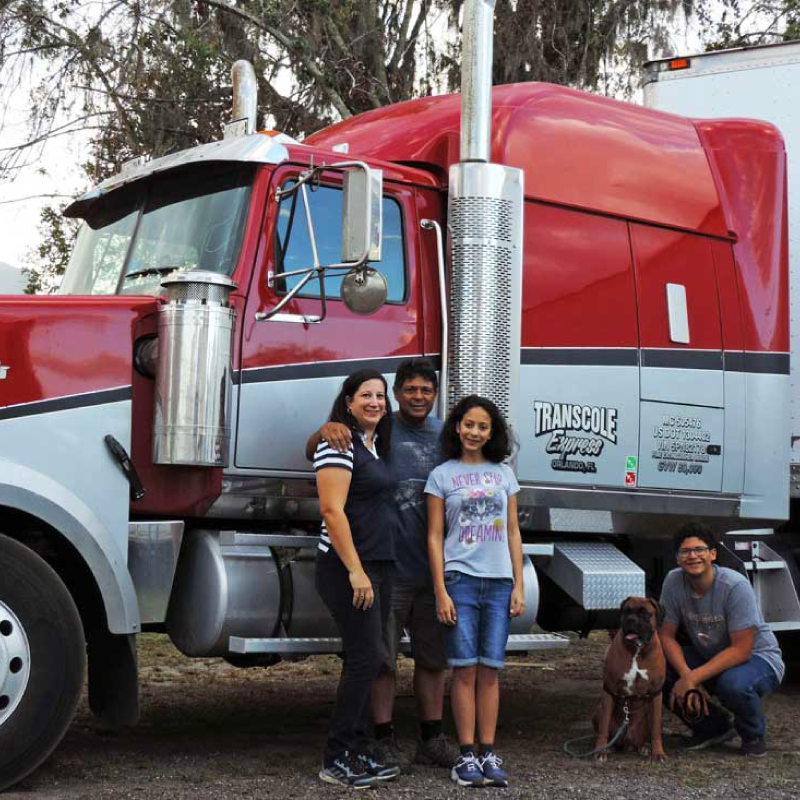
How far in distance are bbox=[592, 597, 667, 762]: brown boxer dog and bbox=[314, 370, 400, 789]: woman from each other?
1244mm

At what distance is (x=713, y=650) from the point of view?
709 cm

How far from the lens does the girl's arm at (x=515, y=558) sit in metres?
6.17

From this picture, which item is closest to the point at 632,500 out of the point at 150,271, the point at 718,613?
the point at 718,613

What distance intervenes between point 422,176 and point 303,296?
3.24 ft

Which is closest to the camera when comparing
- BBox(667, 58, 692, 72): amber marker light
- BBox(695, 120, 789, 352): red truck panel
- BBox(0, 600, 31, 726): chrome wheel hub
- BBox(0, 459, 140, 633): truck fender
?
BBox(0, 600, 31, 726): chrome wheel hub

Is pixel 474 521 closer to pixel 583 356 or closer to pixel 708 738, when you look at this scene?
pixel 583 356

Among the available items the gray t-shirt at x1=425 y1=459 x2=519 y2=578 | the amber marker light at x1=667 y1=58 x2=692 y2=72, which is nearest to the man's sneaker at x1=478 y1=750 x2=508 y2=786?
the gray t-shirt at x1=425 y1=459 x2=519 y2=578

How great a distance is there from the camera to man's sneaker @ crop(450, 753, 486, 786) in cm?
585

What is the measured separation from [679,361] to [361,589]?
261 cm

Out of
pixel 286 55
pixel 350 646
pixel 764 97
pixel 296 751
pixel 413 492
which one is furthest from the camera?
pixel 286 55

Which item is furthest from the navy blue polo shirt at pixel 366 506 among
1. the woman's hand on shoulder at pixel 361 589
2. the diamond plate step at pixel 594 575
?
the diamond plate step at pixel 594 575

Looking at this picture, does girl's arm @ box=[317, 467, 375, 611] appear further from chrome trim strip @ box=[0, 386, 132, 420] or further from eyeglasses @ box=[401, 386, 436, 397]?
chrome trim strip @ box=[0, 386, 132, 420]

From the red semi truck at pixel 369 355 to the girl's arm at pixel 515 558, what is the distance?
61cm

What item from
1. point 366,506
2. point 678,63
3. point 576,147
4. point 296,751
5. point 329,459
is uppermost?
point 678,63
